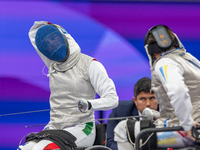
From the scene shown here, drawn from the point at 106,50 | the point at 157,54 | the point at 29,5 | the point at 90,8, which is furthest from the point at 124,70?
Result: the point at 157,54

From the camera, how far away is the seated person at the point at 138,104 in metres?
2.89

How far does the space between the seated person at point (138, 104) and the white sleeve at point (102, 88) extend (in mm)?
634

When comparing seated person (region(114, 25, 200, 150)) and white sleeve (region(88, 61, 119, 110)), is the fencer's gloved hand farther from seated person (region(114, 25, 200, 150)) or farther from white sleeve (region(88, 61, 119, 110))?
seated person (region(114, 25, 200, 150))

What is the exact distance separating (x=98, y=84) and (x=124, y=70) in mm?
1468

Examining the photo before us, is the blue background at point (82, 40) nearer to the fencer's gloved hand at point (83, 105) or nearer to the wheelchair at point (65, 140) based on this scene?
the wheelchair at point (65, 140)

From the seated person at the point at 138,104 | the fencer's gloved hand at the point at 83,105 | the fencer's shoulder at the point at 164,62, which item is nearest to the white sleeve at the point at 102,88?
the fencer's gloved hand at the point at 83,105

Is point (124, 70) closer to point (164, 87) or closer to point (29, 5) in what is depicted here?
point (29, 5)

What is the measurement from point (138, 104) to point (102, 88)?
2.35 ft

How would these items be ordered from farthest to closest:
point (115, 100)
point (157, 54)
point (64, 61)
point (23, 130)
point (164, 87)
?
point (23, 130) < point (64, 61) < point (115, 100) < point (157, 54) < point (164, 87)

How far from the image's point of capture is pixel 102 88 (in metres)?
2.31

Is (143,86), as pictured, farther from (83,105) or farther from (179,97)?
(179,97)

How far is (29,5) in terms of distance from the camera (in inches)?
147

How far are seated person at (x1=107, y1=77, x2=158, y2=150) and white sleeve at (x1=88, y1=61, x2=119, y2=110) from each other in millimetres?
634

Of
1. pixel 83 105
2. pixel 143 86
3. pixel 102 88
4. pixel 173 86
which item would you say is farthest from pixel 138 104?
pixel 173 86
